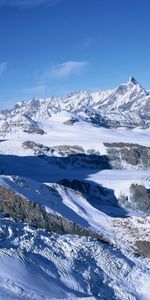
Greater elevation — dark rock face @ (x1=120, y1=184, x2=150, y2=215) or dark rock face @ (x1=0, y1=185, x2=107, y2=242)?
dark rock face @ (x1=0, y1=185, x2=107, y2=242)

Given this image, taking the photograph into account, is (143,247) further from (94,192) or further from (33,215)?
(94,192)

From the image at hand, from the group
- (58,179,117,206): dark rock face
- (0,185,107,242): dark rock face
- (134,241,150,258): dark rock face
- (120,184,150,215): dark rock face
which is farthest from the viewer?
(58,179,117,206): dark rock face

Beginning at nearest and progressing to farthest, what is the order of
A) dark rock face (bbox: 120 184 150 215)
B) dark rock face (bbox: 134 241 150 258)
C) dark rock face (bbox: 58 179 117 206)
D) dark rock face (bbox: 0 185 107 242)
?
dark rock face (bbox: 134 241 150 258) < dark rock face (bbox: 0 185 107 242) < dark rock face (bbox: 120 184 150 215) < dark rock face (bbox: 58 179 117 206)

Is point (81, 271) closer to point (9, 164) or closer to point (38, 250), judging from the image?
point (38, 250)

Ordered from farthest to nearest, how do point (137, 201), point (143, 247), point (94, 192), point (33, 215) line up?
point (94, 192), point (137, 201), point (33, 215), point (143, 247)

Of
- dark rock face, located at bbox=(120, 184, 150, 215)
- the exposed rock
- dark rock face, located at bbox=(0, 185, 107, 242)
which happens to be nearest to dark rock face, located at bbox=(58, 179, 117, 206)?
dark rock face, located at bbox=(120, 184, 150, 215)

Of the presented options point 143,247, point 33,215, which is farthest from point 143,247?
point 33,215

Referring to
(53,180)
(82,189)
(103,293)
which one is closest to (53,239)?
(103,293)

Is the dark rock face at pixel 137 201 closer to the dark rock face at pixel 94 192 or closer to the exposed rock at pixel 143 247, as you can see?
the dark rock face at pixel 94 192

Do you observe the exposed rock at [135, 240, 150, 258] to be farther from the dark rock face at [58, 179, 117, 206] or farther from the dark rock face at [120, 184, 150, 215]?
the dark rock face at [120, 184, 150, 215]
